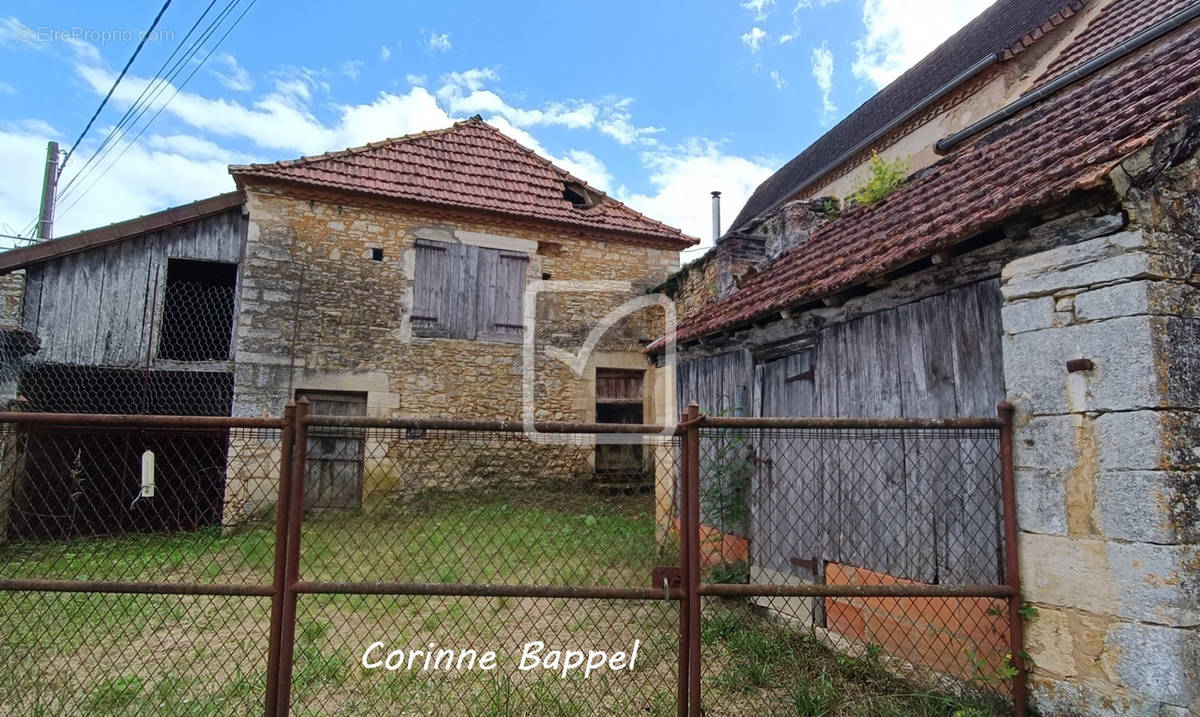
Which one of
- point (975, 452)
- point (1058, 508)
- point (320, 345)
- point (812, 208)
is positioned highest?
point (812, 208)

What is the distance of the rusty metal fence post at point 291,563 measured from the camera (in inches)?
104

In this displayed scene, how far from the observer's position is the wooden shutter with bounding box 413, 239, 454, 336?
10289 mm

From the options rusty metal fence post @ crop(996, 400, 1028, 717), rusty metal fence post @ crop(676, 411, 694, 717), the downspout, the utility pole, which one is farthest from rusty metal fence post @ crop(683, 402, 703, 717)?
the utility pole

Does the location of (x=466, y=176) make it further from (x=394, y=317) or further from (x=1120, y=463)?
(x=1120, y=463)

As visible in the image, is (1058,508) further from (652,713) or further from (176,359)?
(176,359)

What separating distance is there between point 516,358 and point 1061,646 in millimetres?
8825

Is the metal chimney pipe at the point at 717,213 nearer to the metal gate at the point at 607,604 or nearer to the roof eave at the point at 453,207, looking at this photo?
the roof eave at the point at 453,207

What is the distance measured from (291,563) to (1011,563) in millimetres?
3375

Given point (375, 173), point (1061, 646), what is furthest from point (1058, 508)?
point (375, 173)

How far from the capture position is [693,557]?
280cm

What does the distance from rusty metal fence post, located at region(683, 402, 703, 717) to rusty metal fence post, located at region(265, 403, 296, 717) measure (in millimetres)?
1750

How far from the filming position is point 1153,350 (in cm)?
271

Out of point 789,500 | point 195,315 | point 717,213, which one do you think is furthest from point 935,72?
point 195,315

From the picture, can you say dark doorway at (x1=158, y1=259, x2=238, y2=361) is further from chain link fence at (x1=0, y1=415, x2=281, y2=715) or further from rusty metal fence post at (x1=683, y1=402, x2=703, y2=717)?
rusty metal fence post at (x1=683, y1=402, x2=703, y2=717)
